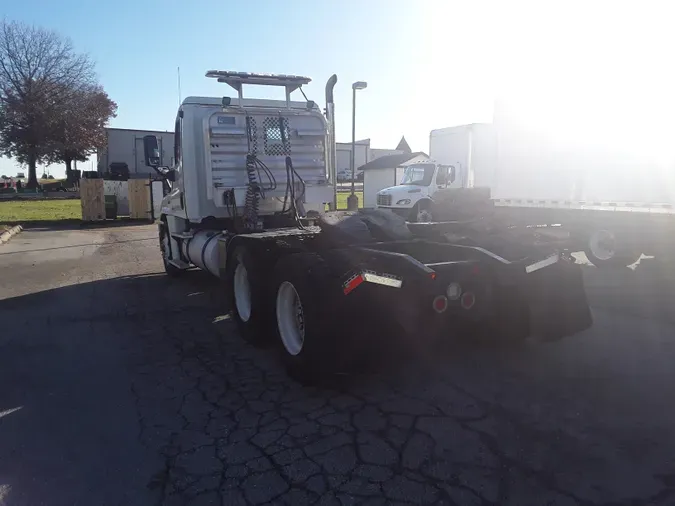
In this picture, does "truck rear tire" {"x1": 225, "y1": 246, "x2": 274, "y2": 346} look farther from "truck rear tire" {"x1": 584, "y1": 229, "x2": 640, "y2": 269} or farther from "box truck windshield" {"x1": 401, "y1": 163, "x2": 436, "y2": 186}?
"box truck windshield" {"x1": 401, "y1": 163, "x2": 436, "y2": 186}

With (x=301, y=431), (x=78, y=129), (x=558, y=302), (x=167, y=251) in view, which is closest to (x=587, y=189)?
(x=558, y=302)

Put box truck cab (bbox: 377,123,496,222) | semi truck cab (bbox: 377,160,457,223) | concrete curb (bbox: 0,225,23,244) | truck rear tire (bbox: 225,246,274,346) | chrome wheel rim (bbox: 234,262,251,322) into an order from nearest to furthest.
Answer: truck rear tire (bbox: 225,246,274,346), chrome wheel rim (bbox: 234,262,251,322), box truck cab (bbox: 377,123,496,222), concrete curb (bbox: 0,225,23,244), semi truck cab (bbox: 377,160,457,223)

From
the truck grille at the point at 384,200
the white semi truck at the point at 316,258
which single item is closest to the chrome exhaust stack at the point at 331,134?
the white semi truck at the point at 316,258

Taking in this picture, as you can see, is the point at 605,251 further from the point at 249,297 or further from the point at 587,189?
the point at 249,297

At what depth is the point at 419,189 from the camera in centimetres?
1833

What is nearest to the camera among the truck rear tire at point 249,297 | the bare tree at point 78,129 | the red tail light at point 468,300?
the red tail light at point 468,300

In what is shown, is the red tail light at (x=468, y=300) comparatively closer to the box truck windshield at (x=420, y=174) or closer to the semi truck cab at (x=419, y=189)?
the semi truck cab at (x=419, y=189)

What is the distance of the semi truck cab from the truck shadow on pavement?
12.1 meters

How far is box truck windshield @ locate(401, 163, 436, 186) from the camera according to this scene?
59.4 ft

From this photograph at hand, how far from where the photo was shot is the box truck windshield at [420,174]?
18.1 metres

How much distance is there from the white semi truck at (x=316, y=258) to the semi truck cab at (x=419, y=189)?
9.58m

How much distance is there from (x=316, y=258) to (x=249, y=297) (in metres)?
1.62

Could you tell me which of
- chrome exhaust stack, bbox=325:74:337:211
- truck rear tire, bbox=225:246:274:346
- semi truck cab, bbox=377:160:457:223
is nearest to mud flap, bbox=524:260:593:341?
truck rear tire, bbox=225:246:274:346

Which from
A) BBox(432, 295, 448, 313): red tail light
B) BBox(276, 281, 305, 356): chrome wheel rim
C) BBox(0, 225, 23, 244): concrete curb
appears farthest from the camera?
BBox(0, 225, 23, 244): concrete curb
